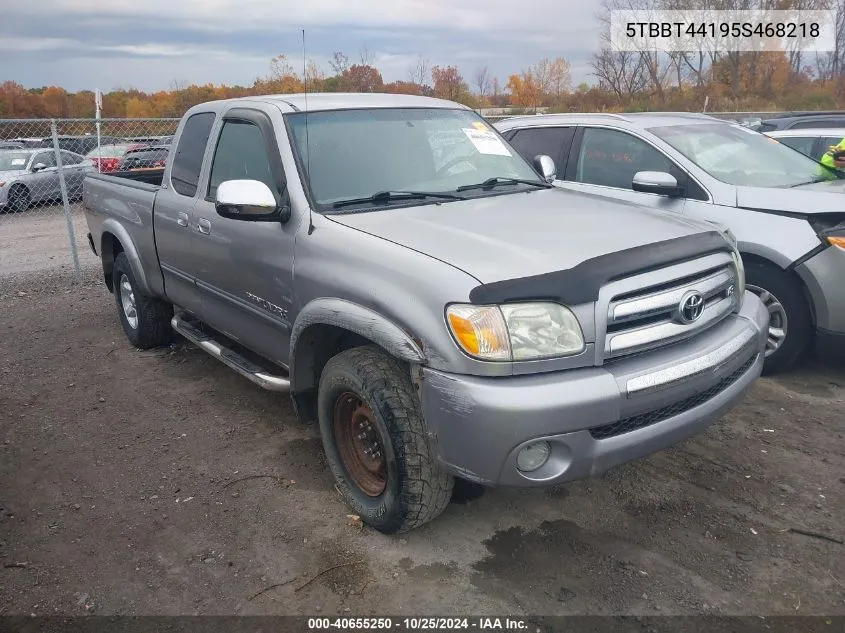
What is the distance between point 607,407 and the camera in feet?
8.35

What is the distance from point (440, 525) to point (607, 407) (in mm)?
1121

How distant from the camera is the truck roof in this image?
390 cm

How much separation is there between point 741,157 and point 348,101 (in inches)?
129

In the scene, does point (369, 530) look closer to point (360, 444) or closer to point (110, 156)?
point (360, 444)

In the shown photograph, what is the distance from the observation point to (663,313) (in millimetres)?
2824

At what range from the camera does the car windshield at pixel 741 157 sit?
5223 millimetres

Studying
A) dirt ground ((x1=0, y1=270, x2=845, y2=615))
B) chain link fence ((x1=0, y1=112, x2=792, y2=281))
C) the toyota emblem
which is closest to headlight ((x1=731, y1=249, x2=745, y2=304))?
the toyota emblem

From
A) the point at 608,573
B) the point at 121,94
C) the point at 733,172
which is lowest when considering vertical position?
the point at 608,573

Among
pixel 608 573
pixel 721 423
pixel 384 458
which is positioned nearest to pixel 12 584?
pixel 384 458

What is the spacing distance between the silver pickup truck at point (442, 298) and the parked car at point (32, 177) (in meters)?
12.9

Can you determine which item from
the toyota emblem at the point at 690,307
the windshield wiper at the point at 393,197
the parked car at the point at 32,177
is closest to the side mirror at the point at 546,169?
the windshield wiper at the point at 393,197

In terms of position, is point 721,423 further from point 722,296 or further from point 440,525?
point 440,525

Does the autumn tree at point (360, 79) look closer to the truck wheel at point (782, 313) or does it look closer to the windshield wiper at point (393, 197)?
the windshield wiper at point (393, 197)

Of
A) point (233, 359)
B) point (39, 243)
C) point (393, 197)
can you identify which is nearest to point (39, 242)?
point (39, 243)
